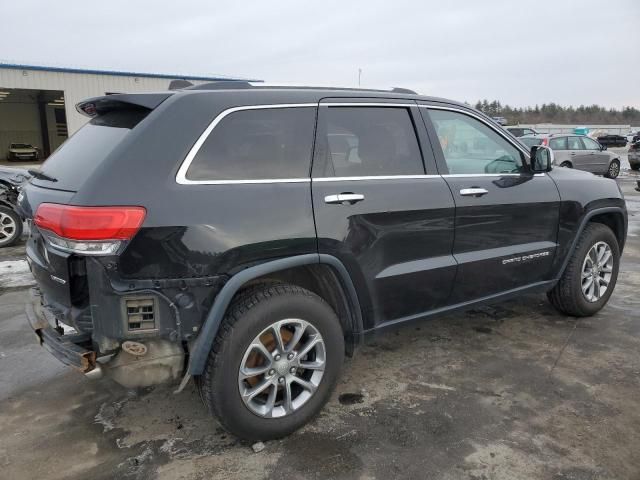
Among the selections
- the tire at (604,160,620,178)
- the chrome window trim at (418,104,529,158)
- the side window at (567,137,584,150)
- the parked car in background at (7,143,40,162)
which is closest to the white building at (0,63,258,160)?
the parked car in background at (7,143,40,162)

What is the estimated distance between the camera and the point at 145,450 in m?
2.71

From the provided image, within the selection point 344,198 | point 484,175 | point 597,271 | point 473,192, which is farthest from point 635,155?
point 344,198

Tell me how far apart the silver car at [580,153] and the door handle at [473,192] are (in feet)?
44.1

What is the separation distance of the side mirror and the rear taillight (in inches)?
114

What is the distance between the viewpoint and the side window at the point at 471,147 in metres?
3.50

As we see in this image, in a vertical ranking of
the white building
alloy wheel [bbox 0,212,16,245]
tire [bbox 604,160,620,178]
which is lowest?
alloy wheel [bbox 0,212,16,245]

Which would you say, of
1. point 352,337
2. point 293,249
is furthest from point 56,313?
point 352,337

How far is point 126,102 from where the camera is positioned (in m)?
2.69

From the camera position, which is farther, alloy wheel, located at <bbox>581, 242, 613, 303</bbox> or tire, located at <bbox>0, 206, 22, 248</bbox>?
tire, located at <bbox>0, 206, 22, 248</bbox>

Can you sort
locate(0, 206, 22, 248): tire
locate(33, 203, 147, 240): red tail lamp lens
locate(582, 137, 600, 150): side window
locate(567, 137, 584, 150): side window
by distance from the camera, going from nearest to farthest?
locate(33, 203, 147, 240): red tail lamp lens < locate(0, 206, 22, 248): tire < locate(567, 137, 584, 150): side window < locate(582, 137, 600, 150): side window

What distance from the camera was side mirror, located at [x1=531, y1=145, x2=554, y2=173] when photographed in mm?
3867

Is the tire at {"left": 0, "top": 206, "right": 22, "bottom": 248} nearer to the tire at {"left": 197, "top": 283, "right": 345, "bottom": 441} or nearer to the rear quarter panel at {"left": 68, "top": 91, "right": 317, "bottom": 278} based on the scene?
the rear quarter panel at {"left": 68, "top": 91, "right": 317, "bottom": 278}

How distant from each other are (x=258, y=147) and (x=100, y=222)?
0.88m

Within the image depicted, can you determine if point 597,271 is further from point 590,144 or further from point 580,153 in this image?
point 590,144
